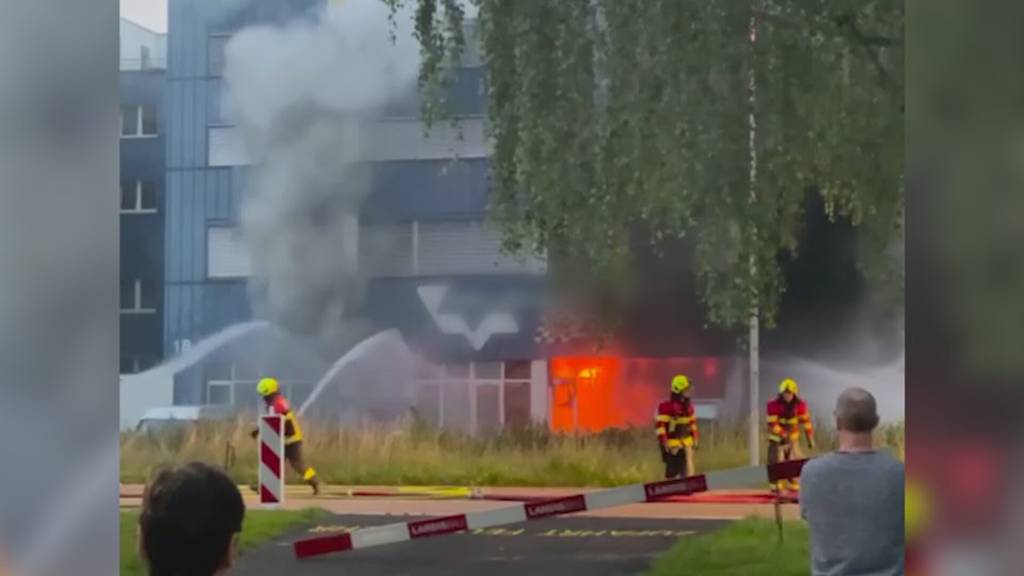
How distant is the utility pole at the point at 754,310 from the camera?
3.16m

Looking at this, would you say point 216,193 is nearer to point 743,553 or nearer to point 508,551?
point 508,551

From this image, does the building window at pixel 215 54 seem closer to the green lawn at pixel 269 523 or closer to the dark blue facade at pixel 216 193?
the dark blue facade at pixel 216 193

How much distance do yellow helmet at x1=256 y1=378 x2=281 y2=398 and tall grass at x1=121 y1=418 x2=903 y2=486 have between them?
3.3 inches

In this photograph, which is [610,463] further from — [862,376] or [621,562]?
[862,376]

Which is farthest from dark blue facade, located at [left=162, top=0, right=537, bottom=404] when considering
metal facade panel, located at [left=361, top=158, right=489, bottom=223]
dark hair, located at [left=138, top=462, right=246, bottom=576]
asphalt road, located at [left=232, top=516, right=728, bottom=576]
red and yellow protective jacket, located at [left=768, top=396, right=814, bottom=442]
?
dark hair, located at [left=138, top=462, right=246, bottom=576]

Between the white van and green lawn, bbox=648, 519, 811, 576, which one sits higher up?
the white van

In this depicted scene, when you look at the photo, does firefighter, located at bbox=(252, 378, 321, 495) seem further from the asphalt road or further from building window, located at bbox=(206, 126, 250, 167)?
building window, located at bbox=(206, 126, 250, 167)

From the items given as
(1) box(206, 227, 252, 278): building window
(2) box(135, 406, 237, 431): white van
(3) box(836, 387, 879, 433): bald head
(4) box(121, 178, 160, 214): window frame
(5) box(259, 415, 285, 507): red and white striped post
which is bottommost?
(5) box(259, 415, 285, 507): red and white striped post

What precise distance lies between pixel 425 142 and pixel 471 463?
870 mm

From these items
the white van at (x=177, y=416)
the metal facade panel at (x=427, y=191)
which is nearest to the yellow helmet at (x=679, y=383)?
the metal facade panel at (x=427, y=191)

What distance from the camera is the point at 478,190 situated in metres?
3.35

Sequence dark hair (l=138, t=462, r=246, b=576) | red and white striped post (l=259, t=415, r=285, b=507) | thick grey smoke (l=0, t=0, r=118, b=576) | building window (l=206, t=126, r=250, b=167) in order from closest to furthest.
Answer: dark hair (l=138, t=462, r=246, b=576) < red and white striped post (l=259, t=415, r=285, b=507) < building window (l=206, t=126, r=250, b=167) < thick grey smoke (l=0, t=0, r=118, b=576)

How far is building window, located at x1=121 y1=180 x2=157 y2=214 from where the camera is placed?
355cm

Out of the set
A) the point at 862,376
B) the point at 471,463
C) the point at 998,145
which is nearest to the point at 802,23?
the point at 998,145
